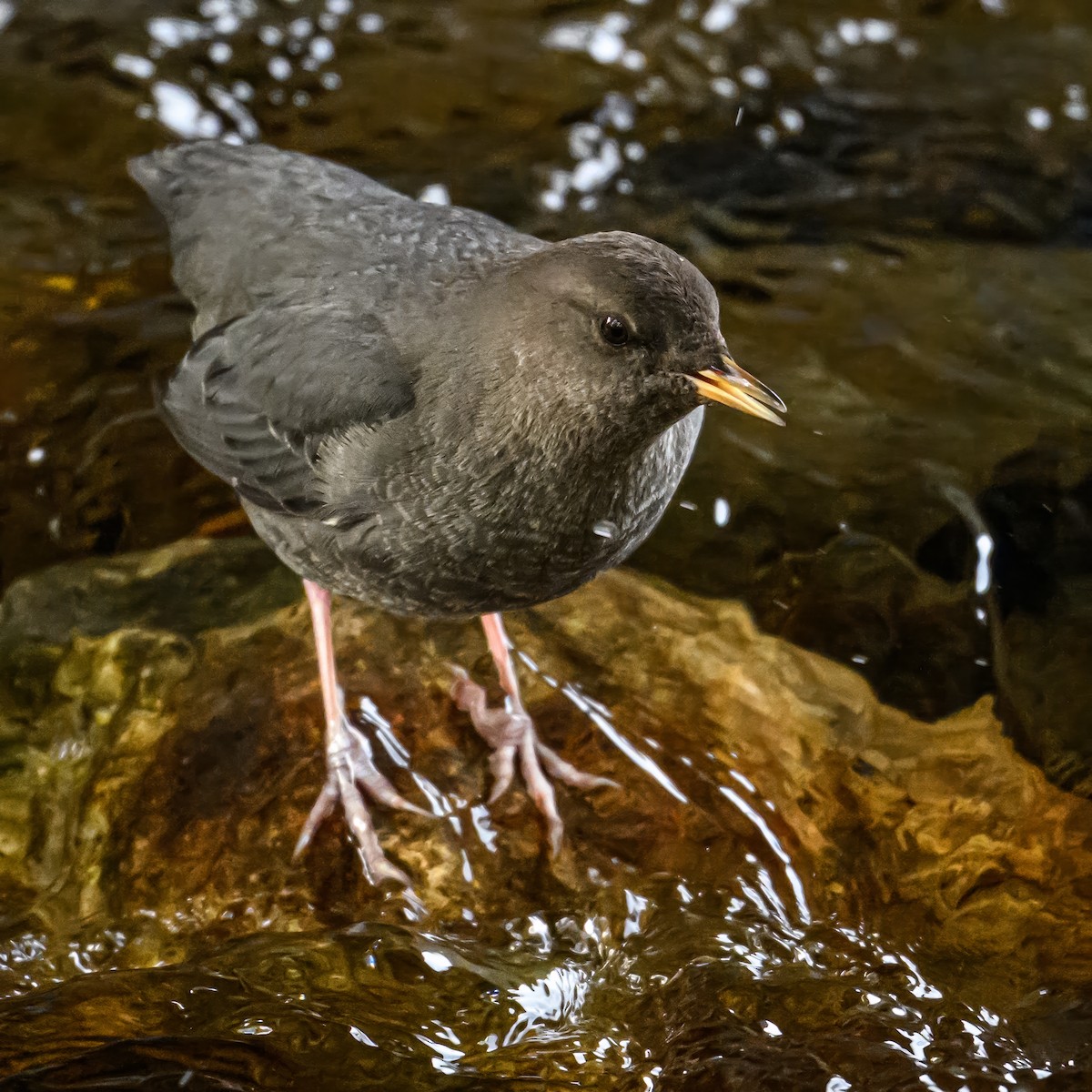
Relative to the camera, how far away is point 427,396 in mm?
2541

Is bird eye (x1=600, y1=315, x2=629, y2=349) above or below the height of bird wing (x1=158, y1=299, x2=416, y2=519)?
above

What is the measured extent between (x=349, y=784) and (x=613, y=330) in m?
1.26

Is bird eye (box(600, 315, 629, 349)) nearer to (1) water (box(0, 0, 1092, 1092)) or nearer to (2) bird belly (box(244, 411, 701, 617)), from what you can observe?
(2) bird belly (box(244, 411, 701, 617))

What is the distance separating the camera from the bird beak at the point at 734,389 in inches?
84.7

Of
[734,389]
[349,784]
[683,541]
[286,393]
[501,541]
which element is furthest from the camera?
[683,541]

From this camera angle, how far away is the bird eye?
7.22 feet

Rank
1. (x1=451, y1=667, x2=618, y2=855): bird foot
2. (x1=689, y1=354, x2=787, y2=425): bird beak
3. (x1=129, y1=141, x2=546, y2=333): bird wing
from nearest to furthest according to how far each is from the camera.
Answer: (x1=689, y1=354, x2=787, y2=425): bird beak → (x1=129, y1=141, x2=546, y2=333): bird wing → (x1=451, y1=667, x2=618, y2=855): bird foot

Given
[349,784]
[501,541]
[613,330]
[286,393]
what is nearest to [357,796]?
[349,784]

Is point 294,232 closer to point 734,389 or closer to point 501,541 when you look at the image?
point 501,541

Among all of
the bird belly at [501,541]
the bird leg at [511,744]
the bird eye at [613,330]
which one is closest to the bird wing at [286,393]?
the bird belly at [501,541]

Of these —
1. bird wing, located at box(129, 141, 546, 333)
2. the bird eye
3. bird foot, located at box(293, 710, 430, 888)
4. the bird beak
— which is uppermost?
the bird eye

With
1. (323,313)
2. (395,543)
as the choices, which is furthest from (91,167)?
(395,543)

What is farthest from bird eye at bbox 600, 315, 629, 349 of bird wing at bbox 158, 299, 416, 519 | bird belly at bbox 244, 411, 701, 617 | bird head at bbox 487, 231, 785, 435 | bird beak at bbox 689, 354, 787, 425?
bird wing at bbox 158, 299, 416, 519

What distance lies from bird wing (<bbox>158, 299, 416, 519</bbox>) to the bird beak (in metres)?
0.67
